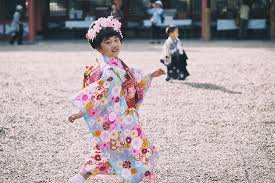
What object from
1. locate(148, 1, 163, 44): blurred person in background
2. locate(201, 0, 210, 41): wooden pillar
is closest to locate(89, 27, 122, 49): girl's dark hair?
locate(148, 1, 163, 44): blurred person in background

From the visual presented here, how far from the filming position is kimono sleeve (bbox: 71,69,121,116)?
4.40m

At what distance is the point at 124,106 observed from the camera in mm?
4484

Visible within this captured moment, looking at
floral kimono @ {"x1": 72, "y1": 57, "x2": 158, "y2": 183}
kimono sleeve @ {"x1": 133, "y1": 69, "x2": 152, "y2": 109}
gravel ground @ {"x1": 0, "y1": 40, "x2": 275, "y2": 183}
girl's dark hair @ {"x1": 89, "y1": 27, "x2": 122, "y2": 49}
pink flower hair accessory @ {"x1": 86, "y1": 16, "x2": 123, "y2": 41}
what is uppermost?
pink flower hair accessory @ {"x1": 86, "y1": 16, "x2": 123, "y2": 41}

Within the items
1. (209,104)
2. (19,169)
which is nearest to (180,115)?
(209,104)

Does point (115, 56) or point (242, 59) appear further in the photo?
point (242, 59)

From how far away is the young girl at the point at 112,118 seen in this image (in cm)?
443

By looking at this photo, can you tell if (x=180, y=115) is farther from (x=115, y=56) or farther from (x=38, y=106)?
(x=115, y=56)

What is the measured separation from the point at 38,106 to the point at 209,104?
2.73 meters

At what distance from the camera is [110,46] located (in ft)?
14.8

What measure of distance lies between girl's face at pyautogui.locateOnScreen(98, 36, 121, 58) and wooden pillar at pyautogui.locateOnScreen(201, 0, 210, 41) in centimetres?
1895

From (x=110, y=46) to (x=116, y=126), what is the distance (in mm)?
620

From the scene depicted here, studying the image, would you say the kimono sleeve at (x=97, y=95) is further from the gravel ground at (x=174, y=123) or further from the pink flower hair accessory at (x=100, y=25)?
the gravel ground at (x=174, y=123)

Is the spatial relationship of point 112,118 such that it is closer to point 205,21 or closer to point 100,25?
point 100,25

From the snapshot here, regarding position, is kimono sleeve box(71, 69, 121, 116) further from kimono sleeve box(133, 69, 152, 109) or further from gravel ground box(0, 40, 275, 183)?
gravel ground box(0, 40, 275, 183)
